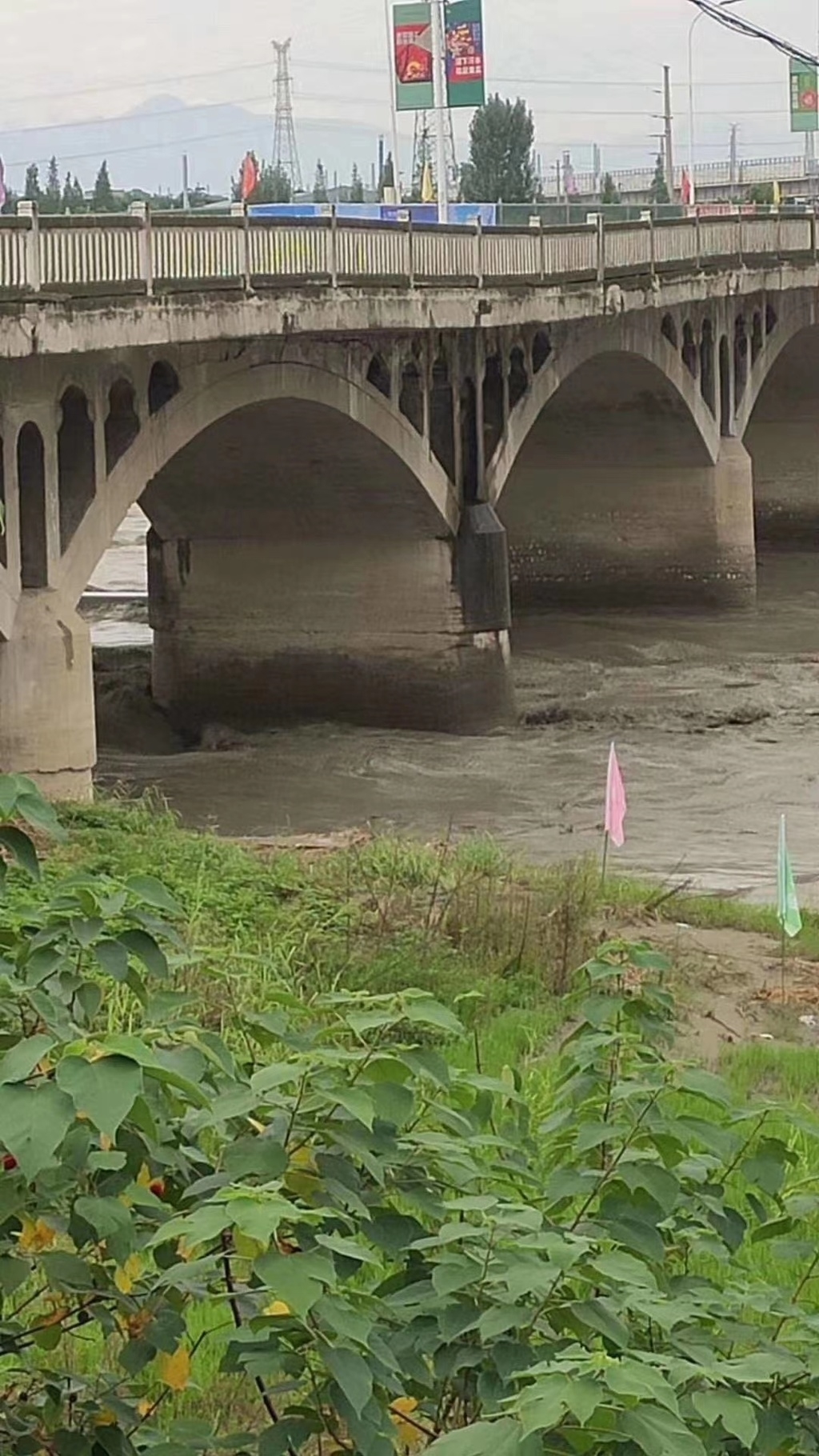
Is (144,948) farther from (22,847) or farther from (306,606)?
(306,606)

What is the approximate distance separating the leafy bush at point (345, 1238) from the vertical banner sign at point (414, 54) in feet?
117

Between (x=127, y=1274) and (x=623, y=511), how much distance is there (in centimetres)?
3624

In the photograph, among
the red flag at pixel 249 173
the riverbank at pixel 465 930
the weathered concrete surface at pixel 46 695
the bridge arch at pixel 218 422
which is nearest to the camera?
the riverbank at pixel 465 930

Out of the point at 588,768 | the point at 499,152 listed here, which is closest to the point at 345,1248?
the point at 588,768

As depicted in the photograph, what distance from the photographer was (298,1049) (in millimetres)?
3990

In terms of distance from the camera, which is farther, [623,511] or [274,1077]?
[623,511]

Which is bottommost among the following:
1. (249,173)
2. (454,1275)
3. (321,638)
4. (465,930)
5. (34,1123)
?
(321,638)

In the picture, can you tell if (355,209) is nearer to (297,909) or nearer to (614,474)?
(614,474)

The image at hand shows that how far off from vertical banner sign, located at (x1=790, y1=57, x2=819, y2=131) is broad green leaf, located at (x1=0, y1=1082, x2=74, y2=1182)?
51217 millimetres

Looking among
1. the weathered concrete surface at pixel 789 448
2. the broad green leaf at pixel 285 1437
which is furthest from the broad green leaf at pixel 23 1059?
the weathered concrete surface at pixel 789 448

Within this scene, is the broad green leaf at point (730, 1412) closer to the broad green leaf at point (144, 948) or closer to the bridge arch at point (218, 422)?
the broad green leaf at point (144, 948)

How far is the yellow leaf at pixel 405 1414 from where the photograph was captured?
373 centimetres

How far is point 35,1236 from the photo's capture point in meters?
3.60

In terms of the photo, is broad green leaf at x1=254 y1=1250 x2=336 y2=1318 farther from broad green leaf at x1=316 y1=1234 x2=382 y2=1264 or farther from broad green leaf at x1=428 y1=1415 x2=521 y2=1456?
broad green leaf at x1=428 y1=1415 x2=521 y2=1456
